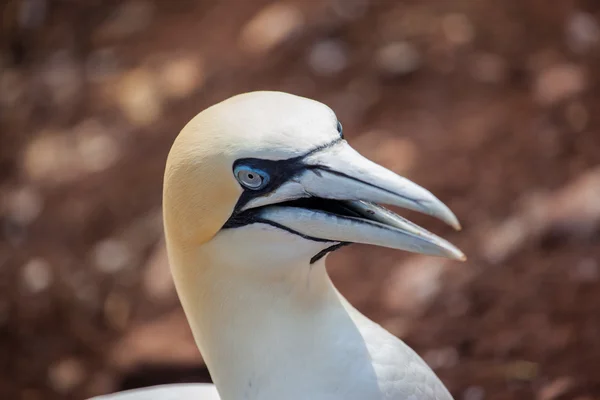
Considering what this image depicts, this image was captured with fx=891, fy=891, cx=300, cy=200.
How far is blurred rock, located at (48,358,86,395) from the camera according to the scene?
599cm

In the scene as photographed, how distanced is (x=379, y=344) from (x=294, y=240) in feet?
1.97

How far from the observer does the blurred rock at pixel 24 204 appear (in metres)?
7.20

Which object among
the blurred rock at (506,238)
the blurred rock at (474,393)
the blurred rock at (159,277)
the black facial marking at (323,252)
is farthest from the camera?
the blurred rock at (159,277)

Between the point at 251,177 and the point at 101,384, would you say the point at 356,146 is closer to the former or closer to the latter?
the point at 101,384

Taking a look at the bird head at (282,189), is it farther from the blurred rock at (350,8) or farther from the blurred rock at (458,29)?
the blurred rock at (350,8)

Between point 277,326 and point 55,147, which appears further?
point 55,147

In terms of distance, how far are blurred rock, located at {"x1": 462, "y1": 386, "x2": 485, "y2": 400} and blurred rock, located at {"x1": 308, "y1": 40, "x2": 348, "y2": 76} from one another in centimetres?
331

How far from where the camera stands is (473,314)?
5.33m

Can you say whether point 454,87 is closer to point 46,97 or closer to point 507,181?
point 507,181

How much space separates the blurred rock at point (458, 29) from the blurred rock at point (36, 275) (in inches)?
144

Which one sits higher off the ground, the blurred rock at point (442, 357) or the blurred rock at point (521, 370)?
the blurred rock at point (442, 357)

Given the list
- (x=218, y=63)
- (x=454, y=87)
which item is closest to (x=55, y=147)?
(x=218, y=63)

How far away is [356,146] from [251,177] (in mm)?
3923

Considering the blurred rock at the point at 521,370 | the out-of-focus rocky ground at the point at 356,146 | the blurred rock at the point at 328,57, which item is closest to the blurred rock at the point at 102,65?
the out-of-focus rocky ground at the point at 356,146
